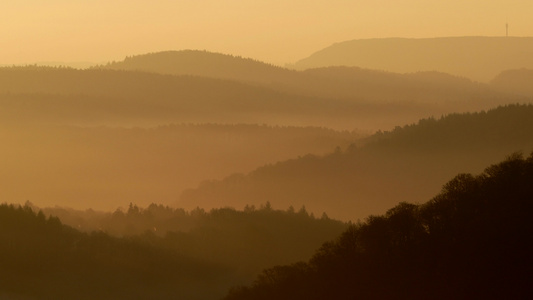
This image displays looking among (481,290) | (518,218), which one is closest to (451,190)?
(518,218)

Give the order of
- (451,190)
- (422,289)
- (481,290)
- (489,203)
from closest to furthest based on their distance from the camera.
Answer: (481,290), (422,289), (489,203), (451,190)

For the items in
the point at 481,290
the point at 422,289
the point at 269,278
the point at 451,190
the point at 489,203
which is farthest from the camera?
the point at 269,278

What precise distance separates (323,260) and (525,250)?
16.7 meters

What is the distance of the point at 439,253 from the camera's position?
59656mm

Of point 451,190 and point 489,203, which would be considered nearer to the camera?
point 489,203

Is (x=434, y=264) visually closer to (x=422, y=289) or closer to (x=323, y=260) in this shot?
(x=422, y=289)

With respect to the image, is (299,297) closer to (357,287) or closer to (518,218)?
(357,287)

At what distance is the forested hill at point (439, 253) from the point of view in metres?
54.3

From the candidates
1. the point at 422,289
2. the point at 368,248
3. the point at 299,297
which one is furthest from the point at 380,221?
the point at 422,289

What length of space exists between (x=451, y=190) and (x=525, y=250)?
12.2 meters

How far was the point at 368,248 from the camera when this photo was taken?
66.6m

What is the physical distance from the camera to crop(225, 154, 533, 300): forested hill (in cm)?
5431

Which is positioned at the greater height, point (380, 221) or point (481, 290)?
→ point (380, 221)

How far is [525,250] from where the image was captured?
54062 mm
